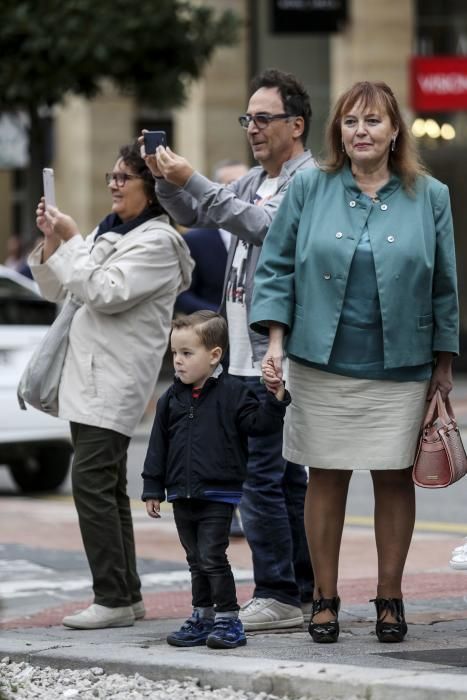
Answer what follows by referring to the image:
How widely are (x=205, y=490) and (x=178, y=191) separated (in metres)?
1.27

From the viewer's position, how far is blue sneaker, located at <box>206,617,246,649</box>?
6.12 meters

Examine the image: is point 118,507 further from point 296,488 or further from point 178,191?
point 178,191

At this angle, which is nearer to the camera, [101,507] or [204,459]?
[204,459]

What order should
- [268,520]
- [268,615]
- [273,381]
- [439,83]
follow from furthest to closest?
[439,83] → [268,520] → [268,615] → [273,381]

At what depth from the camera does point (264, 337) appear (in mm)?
6809

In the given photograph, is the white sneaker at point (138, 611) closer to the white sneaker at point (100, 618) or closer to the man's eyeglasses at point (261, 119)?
the white sneaker at point (100, 618)

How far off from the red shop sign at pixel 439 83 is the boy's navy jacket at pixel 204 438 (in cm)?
1724

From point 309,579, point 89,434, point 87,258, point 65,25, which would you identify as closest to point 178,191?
point 87,258

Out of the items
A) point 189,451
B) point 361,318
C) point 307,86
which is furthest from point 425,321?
point 307,86

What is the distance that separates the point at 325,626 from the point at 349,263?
50.6 inches

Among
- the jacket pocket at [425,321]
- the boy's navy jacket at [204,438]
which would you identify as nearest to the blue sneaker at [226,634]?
the boy's navy jacket at [204,438]

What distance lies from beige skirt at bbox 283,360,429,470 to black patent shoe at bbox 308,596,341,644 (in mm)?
490

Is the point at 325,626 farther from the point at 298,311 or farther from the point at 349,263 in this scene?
the point at 349,263

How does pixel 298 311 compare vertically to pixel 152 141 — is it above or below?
below
